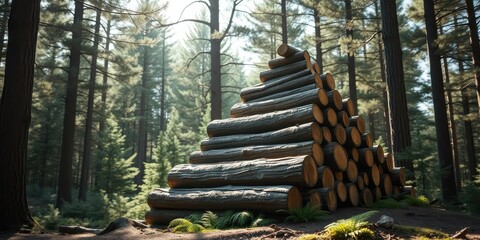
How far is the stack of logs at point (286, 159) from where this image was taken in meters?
6.51

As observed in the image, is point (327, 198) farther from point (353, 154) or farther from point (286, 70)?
point (286, 70)

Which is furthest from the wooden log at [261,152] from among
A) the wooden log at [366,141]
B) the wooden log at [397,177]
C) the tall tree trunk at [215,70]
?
the tall tree trunk at [215,70]

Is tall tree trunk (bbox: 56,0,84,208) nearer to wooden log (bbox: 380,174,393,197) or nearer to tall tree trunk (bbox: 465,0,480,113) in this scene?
wooden log (bbox: 380,174,393,197)

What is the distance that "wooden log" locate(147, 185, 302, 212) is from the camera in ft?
19.9

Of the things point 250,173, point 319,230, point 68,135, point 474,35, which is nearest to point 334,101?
point 250,173

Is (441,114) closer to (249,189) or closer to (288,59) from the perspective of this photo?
(288,59)

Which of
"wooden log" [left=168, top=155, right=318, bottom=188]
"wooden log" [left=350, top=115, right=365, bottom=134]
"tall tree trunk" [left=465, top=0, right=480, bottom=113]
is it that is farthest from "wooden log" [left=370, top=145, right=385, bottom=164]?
"tall tree trunk" [left=465, top=0, right=480, bottom=113]

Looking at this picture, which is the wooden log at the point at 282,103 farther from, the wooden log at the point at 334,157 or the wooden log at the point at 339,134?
the wooden log at the point at 334,157

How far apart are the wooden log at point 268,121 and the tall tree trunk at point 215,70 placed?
592cm

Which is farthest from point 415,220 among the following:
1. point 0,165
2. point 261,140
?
point 0,165

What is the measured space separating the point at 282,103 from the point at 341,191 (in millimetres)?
2667

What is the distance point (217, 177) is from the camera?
7410 mm

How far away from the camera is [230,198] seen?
666 centimetres

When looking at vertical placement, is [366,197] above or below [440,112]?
below
